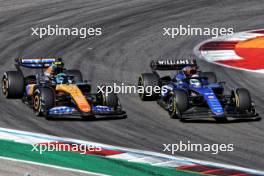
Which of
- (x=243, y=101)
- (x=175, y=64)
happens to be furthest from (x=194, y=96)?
(x=175, y=64)

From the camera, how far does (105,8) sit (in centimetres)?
4325

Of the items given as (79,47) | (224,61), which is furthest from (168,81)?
(79,47)

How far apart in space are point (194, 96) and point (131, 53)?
9506mm

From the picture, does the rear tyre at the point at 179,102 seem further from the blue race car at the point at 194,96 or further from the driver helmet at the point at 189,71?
the driver helmet at the point at 189,71

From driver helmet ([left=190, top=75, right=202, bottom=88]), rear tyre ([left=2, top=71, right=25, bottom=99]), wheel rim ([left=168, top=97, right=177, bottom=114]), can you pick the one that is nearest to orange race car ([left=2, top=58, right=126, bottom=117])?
rear tyre ([left=2, top=71, right=25, bottom=99])

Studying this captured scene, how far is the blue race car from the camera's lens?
26.0 meters

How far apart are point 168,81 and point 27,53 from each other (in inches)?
340

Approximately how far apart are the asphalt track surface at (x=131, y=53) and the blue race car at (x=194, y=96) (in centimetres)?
31

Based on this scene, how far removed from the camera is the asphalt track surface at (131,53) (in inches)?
963

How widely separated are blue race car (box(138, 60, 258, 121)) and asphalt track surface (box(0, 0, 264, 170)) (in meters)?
0.31

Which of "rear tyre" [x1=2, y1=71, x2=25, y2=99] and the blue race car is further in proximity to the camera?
"rear tyre" [x1=2, y1=71, x2=25, y2=99]

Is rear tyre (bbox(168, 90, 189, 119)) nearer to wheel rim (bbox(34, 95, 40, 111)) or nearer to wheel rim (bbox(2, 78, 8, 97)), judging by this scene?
wheel rim (bbox(34, 95, 40, 111))

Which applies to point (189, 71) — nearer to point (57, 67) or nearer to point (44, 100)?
point (57, 67)

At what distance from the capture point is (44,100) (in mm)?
25812
